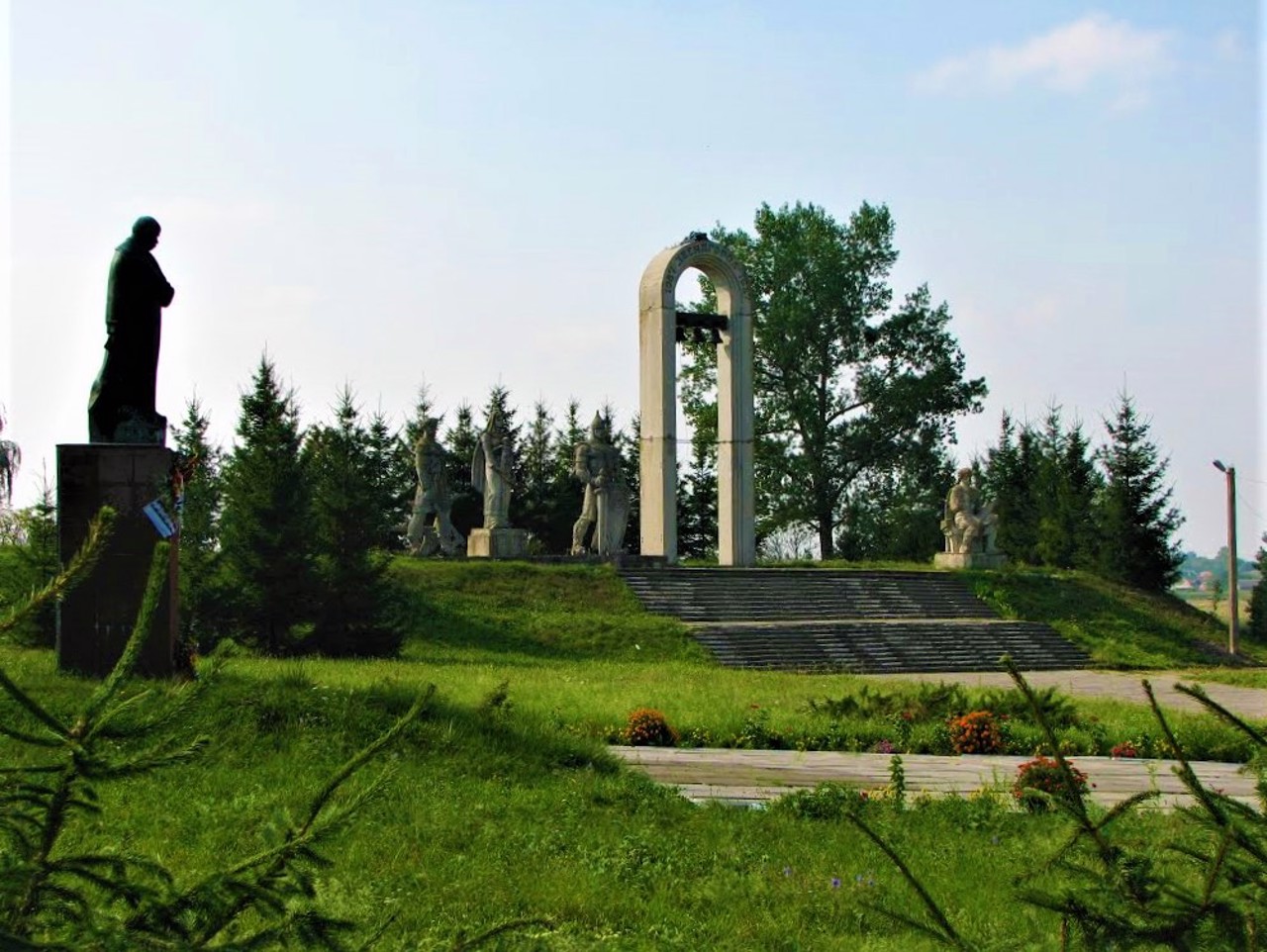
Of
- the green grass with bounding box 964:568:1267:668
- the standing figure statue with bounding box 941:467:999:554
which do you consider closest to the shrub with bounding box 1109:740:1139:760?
the green grass with bounding box 964:568:1267:668

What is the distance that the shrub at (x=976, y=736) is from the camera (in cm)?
1230

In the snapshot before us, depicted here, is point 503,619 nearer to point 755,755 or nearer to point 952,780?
point 755,755

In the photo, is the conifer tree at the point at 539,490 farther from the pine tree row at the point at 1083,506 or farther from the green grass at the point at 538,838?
the green grass at the point at 538,838

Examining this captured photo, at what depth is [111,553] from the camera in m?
10.8

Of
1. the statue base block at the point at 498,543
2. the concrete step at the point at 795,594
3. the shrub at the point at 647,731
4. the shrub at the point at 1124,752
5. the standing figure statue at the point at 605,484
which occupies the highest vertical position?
the standing figure statue at the point at 605,484

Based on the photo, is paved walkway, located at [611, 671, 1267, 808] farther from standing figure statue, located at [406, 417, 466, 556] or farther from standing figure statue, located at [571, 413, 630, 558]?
standing figure statue, located at [571, 413, 630, 558]

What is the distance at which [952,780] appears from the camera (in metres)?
10.4

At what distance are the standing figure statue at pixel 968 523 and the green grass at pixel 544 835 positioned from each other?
23.0 meters

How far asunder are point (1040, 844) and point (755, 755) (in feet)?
26.6

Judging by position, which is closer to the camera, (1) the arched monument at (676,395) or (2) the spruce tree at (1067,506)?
(1) the arched monument at (676,395)

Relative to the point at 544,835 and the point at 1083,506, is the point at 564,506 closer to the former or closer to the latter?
the point at 1083,506

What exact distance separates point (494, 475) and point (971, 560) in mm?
12475

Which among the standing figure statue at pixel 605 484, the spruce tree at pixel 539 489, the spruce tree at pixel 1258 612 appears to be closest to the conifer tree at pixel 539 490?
the spruce tree at pixel 539 489

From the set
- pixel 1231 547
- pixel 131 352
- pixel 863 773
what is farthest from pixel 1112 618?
pixel 131 352
